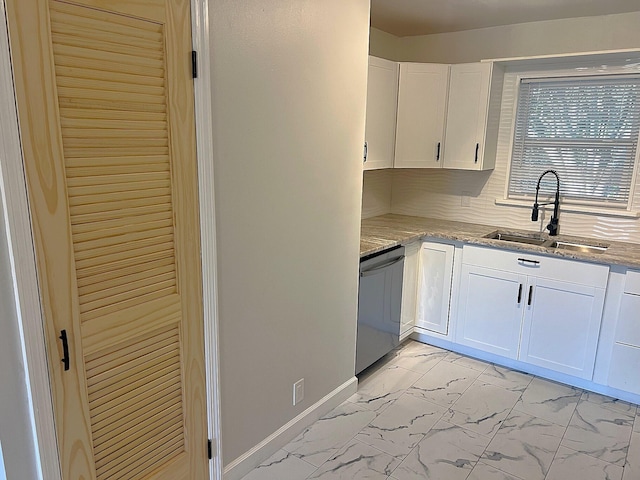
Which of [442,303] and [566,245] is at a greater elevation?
[566,245]

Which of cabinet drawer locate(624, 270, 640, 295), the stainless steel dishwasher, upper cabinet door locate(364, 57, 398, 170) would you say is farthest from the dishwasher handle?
cabinet drawer locate(624, 270, 640, 295)

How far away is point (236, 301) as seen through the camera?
200 centimetres

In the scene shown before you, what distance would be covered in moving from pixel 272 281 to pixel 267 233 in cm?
24

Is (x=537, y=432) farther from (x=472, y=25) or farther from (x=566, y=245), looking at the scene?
(x=472, y=25)

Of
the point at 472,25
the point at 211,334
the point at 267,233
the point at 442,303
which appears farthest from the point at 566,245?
the point at 211,334

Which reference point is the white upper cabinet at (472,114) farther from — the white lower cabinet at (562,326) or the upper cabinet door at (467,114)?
the white lower cabinet at (562,326)

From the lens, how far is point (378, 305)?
10.1 ft

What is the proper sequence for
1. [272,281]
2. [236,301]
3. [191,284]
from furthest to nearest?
[272,281] < [236,301] < [191,284]

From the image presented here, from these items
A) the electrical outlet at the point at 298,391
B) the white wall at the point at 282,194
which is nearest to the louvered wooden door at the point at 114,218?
the white wall at the point at 282,194

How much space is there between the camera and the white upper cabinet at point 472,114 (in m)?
3.36

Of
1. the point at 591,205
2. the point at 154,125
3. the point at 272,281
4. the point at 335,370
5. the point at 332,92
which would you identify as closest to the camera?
the point at 154,125

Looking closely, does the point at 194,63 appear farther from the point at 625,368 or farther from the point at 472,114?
the point at 625,368

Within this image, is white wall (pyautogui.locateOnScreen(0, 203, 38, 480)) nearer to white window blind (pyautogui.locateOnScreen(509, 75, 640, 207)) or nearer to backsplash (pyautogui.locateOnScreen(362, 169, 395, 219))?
backsplash (pyautogui.locateOnScreen(362, 169, 395, 219))

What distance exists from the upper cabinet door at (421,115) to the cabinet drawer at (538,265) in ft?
2.63
